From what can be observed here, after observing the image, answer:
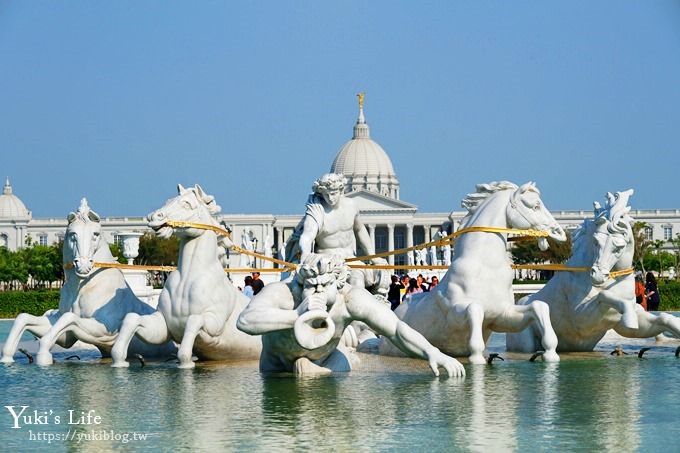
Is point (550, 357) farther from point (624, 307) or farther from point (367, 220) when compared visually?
point (367, 220)

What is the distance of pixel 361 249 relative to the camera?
14781 millimetres

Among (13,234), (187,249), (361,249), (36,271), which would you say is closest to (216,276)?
(187,249)

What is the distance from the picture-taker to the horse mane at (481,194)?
12.8 metres

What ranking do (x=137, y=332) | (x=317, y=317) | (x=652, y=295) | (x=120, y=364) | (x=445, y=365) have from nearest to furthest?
(x=317, y=317)
(x=445, y=365)
(x=120, y=364)
(x=137, y=332)
(x=652, y=295)

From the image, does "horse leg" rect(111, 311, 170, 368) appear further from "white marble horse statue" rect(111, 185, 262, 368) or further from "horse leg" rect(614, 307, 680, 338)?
"horse leg" rect(614, 307, 680, 338)

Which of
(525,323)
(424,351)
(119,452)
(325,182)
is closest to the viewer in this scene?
(119,452)

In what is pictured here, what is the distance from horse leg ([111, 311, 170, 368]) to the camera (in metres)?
11.9

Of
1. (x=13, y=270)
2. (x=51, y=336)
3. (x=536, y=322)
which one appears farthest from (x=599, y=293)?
(x=13, y=270)

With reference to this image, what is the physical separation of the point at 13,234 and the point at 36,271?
7288cm

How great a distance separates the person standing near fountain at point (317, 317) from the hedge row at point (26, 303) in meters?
22.4

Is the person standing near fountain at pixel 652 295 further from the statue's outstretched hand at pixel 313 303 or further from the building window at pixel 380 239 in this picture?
the building window at pixel 380 239

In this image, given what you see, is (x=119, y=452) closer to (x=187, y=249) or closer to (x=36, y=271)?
(x=187, y=249)

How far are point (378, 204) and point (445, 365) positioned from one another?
129 meters

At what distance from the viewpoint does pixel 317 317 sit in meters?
→ 9.88
